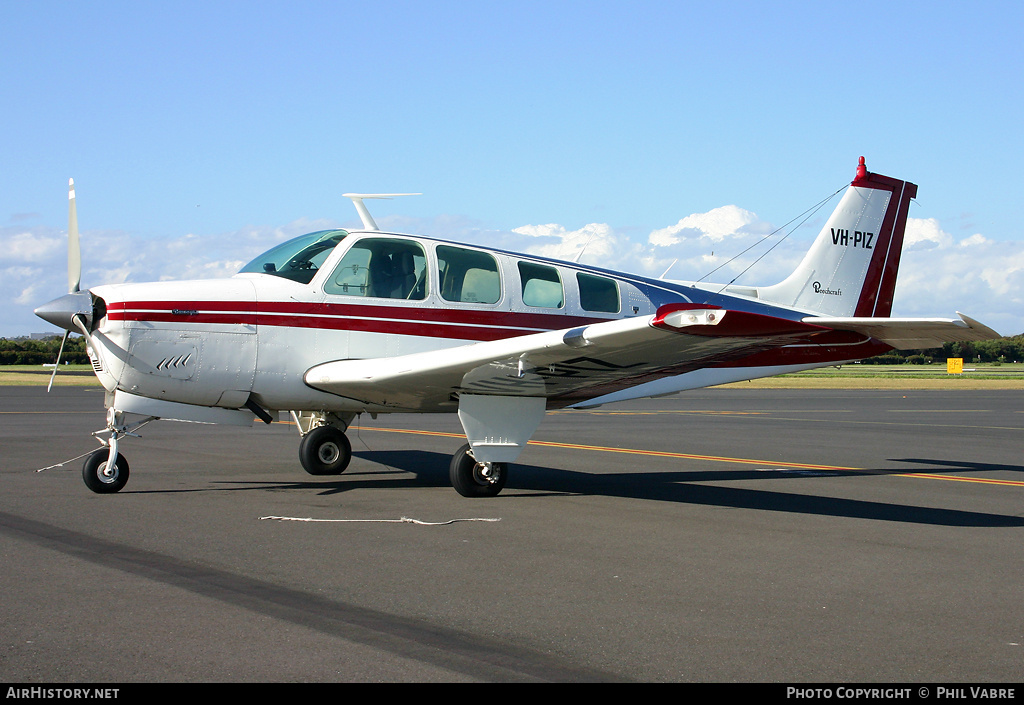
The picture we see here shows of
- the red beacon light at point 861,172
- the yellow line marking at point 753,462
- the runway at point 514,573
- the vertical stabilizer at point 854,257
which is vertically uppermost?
the red beacon light at point 861,172

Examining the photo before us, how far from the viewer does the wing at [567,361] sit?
6289mm

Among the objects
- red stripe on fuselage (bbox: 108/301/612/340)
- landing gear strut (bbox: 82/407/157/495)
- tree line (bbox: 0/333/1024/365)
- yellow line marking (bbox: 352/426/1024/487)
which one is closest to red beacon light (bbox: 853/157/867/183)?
yellow line marking (bbox: 352/426/1024/487)

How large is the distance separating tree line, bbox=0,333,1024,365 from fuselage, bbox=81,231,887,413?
61.1 m

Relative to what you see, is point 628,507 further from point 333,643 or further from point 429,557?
point 333,643

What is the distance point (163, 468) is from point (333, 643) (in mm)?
7554

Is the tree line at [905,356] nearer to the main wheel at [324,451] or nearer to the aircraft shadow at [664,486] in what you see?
the aircraft shadow at [664,486]

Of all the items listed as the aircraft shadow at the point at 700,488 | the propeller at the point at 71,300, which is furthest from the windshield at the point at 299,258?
the aircraft shadow at the point at 700,488

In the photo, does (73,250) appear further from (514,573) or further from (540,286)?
(514,573)

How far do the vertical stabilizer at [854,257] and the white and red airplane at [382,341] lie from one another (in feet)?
10.7

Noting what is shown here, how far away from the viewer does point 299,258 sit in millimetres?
8859

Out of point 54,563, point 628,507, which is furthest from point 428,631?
point 628,507

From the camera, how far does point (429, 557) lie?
5855 mm

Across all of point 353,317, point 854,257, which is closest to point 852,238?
point 854,257

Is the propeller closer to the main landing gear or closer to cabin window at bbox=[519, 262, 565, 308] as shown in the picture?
the main landing gear
